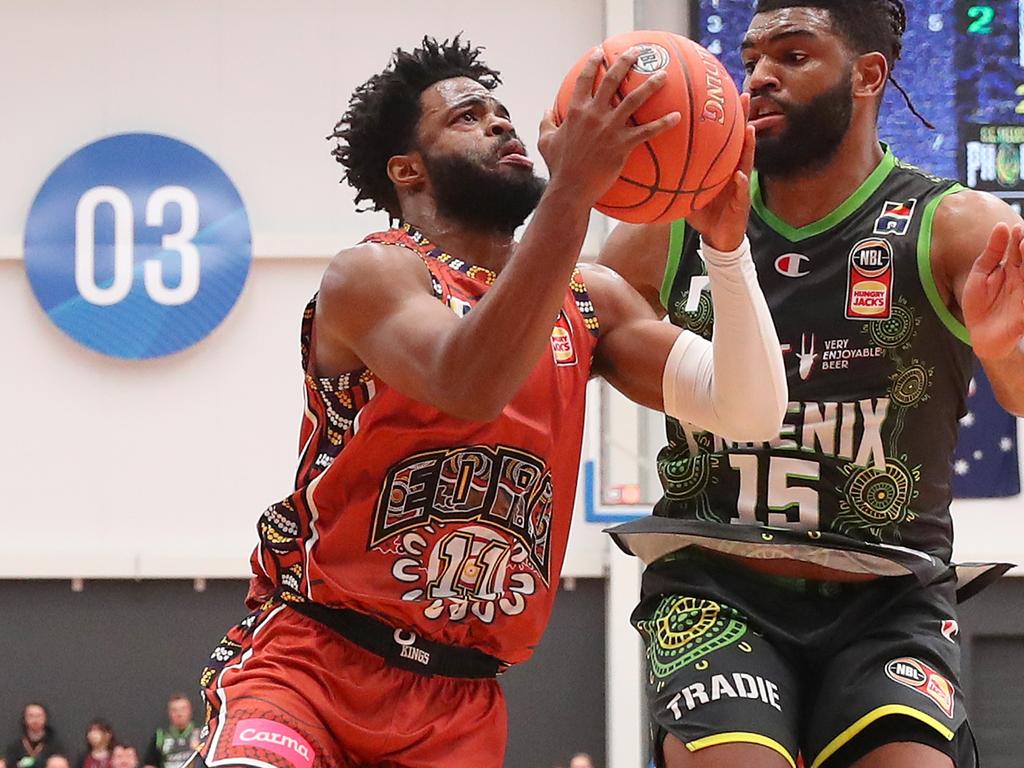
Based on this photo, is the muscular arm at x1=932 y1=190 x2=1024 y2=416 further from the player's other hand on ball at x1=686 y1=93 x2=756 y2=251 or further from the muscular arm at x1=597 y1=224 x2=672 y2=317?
the muscular arm at x1=597 y1=224 x2=672 y2=317

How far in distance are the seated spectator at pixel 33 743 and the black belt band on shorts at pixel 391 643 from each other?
9.42 metres

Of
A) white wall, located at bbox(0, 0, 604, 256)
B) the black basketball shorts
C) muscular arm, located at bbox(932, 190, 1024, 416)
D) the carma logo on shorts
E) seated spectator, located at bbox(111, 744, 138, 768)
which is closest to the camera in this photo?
the carma logo on shorts

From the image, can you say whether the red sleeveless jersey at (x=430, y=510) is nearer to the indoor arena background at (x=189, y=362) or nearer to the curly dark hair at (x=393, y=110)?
the curly dark hair at (x=393, y=110)

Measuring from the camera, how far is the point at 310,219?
13.0m

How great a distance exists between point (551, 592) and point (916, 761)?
3.11ft

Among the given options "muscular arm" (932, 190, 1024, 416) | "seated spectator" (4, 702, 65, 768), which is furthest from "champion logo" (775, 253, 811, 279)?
"seated spectator" (4, 702, 65, 768)

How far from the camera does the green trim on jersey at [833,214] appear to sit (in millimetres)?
3664

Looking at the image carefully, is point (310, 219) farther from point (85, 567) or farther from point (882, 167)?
point (882, 167)

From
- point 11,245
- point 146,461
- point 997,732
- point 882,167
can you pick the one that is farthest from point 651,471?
point 882,167

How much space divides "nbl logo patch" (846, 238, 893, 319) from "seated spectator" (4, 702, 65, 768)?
10093 millimetres

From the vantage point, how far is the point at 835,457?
3502 millimetres

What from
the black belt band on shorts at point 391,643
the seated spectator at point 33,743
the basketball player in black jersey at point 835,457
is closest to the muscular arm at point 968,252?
the basketball player in black jersey at point 835,457

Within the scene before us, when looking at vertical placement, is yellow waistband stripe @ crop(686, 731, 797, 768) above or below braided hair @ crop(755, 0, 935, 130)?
below

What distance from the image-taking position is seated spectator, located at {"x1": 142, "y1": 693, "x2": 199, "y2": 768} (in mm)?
11781
